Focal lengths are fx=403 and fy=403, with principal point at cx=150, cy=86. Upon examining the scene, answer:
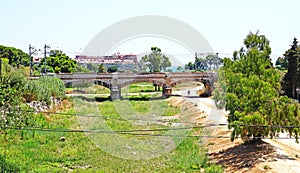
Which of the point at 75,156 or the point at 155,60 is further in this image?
the point at 155,60

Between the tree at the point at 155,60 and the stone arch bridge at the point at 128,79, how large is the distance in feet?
75.5

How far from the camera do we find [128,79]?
134ft

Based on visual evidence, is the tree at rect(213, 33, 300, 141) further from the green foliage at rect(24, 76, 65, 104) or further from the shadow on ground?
the green foliage at rect(24, 76, 65, 104)

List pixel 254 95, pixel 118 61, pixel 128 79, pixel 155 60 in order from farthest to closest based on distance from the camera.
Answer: pixel 118 61
pixel 155 60
pixel 128 79
pixel 254 95

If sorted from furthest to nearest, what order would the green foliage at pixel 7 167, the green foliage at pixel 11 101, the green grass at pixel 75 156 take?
1. the green foliage at pixel 11 101
2. the green grass at pixel 75 156
3. the green foliage at pixel 7 167

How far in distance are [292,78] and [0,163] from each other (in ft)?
85.0

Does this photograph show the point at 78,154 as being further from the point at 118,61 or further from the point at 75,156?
the point at 118,61

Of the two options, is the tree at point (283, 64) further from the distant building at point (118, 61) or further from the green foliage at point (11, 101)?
the distant building at point (118, 61)

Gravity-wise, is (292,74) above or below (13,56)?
below

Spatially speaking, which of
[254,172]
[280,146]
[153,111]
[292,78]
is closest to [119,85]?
[153,111]

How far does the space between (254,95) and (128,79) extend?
90.6ft

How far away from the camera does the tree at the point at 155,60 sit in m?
67.2

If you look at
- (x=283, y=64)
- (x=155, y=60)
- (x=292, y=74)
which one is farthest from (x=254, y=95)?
(x=155, y=60)

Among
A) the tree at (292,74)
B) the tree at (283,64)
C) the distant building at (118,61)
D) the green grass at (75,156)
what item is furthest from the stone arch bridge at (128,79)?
the distant building at (118,61)
